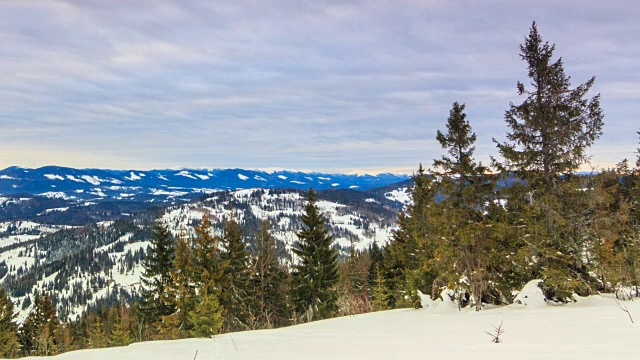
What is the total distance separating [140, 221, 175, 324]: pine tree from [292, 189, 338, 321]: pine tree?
10457 millimetres

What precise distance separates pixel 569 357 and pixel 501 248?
413 inches

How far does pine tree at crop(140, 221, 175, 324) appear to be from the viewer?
28.5 metres

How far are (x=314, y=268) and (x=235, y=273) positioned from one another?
6.99m

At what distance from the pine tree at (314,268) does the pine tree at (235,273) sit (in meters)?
4.65

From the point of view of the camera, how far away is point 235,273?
29.5 metres

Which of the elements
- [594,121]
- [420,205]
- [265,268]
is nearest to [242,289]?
[265,268]

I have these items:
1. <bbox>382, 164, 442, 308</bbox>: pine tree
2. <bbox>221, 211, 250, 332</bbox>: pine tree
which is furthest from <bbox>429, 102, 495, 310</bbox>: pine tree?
<bbox>221, 211, 250, 332</bbox>: pine tree

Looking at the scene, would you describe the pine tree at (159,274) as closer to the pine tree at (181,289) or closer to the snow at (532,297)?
the pine tree at (181,289)

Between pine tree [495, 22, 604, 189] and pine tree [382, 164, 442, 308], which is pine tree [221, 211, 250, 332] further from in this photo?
pine tree [495, 22, 604, 189]

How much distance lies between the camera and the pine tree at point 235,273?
28.2m

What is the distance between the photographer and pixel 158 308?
94.1ft

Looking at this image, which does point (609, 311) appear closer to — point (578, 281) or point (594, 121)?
point (578, 281)

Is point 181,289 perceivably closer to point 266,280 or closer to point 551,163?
point 266,280

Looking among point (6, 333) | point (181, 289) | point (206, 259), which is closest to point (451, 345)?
point (206, 259)
